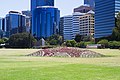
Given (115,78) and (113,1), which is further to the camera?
(113,1)

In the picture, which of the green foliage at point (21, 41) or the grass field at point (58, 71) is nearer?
the grass field at point (58, 71)

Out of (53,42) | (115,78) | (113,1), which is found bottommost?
(53,42)

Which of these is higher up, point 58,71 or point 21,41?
point 58,71

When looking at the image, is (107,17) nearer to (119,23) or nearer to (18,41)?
(18,41)

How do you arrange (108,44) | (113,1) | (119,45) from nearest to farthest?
(119,45) → (108,44) → (113,1)

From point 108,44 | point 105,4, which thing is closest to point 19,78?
point 108,44

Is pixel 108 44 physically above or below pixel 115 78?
below

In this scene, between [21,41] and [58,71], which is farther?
[21,41]

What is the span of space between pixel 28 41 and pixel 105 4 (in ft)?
201

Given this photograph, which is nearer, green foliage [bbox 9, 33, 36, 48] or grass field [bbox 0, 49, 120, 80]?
grass field [bbox 0, 49, 120, 80]

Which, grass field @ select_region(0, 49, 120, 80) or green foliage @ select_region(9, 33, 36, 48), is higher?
grass field @ select_region(0, 49, 120, 80)

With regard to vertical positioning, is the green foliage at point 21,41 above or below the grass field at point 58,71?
below

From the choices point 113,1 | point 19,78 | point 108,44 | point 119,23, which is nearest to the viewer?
point 19,78

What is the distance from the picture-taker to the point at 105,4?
649 ft
